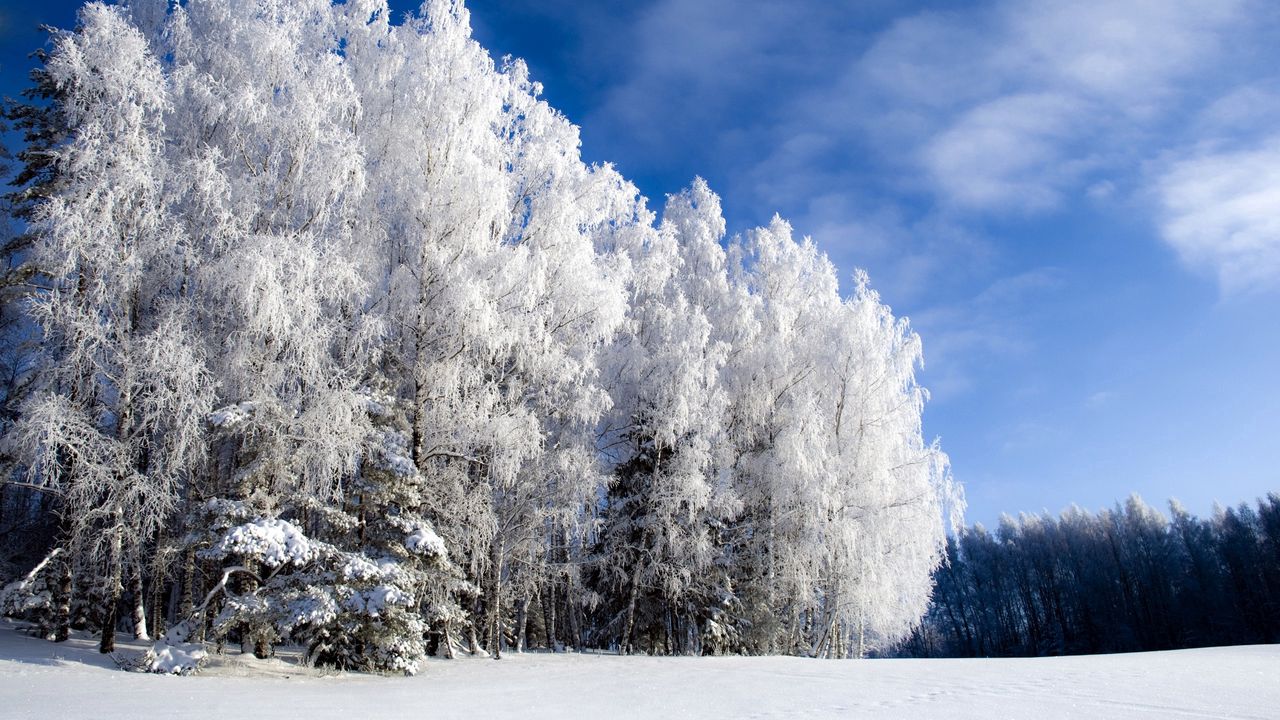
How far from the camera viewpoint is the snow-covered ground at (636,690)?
20.2ft

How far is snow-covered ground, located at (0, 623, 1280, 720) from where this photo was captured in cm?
617

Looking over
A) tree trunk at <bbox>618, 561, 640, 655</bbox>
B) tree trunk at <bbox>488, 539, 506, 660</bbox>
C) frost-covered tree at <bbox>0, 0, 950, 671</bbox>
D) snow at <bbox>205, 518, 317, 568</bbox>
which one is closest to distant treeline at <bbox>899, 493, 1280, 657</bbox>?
frost-covered tree at <bbox>0, 0, 950, 671</bbox>

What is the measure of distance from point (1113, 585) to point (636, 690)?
186 ft

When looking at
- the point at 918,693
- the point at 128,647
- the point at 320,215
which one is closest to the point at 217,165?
the point at 320,215

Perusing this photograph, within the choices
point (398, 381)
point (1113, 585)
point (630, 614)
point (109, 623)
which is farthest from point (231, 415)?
point (1113, 585)

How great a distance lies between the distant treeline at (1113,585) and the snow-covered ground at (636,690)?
36900 mm

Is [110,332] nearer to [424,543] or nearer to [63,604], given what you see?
[63,604]

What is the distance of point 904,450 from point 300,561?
16.4 m

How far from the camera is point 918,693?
7625 mm

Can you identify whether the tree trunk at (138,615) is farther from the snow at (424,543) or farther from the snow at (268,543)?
the snow at (424,543)

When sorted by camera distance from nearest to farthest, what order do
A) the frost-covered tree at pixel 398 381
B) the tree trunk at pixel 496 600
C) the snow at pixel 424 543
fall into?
1. the frost-covered tree at pixel 398 381
2. the snow at pixel 424 543
3. the tree trunk at pixel 496 600

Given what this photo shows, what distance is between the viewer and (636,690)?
27.6 feet

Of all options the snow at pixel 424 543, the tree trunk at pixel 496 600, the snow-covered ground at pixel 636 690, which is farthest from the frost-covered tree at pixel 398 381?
the snow-covered ground at pixel 636 690

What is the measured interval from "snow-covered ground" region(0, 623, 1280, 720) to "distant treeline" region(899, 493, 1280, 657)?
36900 mm
